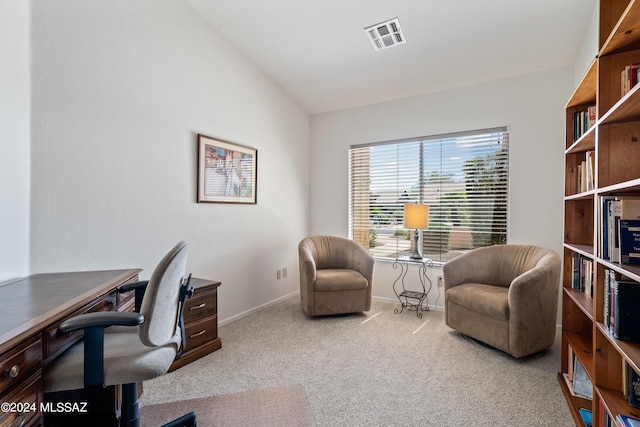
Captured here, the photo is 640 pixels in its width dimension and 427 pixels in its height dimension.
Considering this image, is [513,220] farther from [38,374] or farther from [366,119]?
[38,374]

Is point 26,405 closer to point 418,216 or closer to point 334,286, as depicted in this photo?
point 334,286

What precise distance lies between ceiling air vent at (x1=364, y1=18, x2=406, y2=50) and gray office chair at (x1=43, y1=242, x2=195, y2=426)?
2.62 m

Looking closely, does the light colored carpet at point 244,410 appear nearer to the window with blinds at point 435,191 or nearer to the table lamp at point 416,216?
the table lamp at point 416,216

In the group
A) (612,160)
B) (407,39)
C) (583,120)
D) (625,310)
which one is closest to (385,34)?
(407,39)

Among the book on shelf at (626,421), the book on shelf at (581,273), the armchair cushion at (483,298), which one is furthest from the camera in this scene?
the armchair cushion at (483,298)

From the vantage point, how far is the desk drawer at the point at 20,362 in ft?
3.17

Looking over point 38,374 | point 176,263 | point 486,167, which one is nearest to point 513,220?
point 486,167

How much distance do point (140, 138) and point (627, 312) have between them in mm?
3173

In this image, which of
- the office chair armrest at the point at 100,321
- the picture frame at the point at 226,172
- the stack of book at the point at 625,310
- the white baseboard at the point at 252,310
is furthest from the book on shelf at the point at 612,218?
the white baseboard at the point at 252,310

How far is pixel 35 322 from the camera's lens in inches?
44.1

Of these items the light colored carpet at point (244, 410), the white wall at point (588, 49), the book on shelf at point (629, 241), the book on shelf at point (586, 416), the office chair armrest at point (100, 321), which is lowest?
the light colored carpet at point (244, 410)

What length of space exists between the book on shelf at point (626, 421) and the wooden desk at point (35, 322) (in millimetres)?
2103

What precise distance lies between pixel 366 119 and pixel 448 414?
3.45 m

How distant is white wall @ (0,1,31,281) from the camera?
1.75 m
